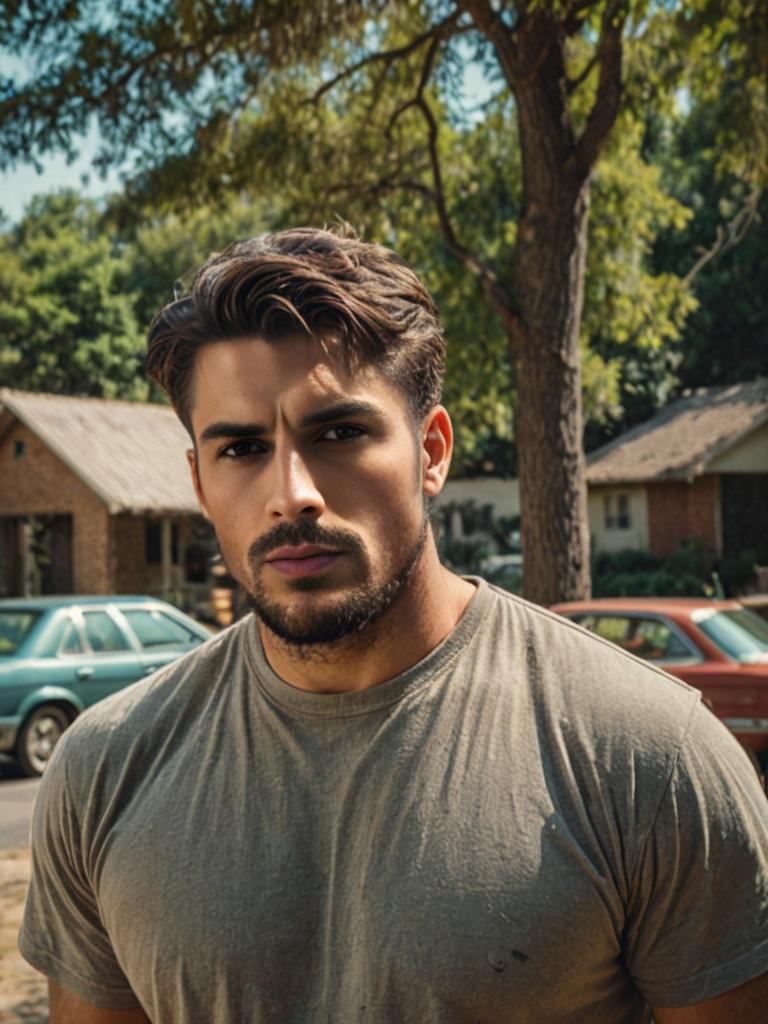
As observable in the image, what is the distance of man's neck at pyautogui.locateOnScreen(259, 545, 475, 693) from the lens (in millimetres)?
1948

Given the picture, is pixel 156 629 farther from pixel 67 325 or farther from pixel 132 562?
pixel 67 325

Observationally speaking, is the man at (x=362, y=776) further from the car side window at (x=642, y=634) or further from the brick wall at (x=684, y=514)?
the brick wall at (x=684, y=514)

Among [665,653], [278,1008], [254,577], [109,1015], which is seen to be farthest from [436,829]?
[665,653]

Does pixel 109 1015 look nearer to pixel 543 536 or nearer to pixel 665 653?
pixel 543 536

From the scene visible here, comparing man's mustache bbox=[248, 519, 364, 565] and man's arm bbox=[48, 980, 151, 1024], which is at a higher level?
man's mustache bbox=[248, 519, 364, 565]

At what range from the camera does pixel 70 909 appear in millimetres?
2043

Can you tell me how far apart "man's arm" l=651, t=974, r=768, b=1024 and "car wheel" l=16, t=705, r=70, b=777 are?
32.9ft

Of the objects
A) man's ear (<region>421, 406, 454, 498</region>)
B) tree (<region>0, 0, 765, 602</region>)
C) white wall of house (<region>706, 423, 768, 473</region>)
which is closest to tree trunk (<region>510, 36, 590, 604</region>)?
tree (<region>0, 0, 765, 602</region>)

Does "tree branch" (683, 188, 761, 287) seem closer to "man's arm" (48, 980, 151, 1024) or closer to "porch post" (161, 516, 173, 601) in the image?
"man's arm" (48, 980, 151, 1024)

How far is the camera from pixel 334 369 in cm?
196

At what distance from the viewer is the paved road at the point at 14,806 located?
29.3 feet

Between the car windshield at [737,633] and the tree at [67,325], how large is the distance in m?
37.0

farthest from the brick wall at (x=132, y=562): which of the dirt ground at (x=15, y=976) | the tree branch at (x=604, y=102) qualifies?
the dirt ground at (x=15, y=976)

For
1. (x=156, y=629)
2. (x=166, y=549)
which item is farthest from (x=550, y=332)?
(x=166, y=549)
